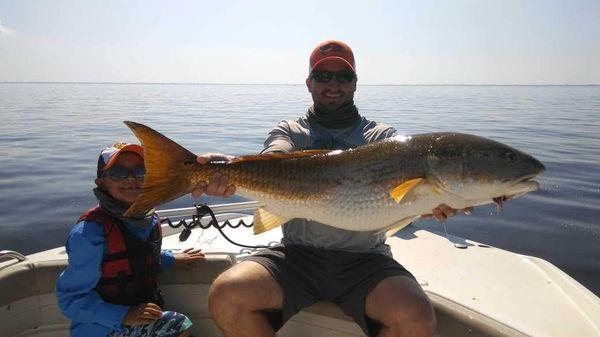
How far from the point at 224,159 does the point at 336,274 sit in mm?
1205

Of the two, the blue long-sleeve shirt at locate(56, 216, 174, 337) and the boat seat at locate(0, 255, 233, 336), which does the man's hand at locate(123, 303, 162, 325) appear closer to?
the blue long-sleeve shirt at locate(56, 216, 174, 337)

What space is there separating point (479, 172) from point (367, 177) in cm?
76

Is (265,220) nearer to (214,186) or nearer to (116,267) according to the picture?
(214,186)

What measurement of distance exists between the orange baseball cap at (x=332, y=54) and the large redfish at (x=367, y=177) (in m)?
1.20

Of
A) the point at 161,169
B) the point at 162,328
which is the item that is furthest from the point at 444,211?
the point at 162,328

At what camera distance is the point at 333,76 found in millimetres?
4125

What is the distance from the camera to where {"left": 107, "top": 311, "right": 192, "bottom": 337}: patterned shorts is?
3.06m

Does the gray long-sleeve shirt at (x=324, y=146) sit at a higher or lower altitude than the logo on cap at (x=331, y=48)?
lower

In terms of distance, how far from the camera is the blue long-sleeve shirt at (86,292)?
9.70 ft

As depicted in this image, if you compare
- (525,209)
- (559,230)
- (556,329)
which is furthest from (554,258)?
(556,329)

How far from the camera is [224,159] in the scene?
329cm

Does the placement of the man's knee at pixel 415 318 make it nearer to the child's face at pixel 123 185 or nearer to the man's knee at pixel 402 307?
the man's knee at pixel 402 307

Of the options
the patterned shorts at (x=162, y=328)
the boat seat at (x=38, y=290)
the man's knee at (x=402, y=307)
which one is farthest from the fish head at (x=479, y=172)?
the patterned shorts at (x=162, y=328)

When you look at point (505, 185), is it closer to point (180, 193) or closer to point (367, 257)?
point (367, 257)
